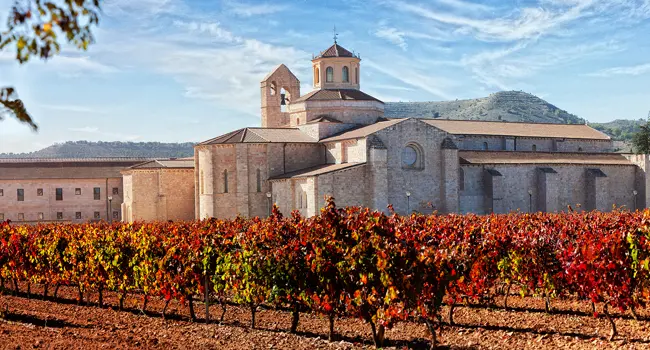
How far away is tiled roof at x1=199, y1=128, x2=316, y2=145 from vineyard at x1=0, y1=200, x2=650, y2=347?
27.7 metres

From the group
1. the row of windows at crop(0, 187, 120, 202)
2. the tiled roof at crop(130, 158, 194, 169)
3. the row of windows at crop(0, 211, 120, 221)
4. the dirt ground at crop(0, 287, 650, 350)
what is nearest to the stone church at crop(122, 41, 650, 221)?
the tiled roof at crop(130, 158, 194, 169)

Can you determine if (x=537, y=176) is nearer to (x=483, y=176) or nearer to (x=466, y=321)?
(x=483, y=176)

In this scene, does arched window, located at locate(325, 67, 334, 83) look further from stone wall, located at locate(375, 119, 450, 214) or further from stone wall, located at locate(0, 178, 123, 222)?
stone wall, located at locate(0, 178, 123, 222)

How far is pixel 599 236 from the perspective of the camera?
15.4m

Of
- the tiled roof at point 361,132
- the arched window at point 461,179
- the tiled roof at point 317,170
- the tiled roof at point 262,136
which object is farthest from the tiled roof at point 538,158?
the tiled roof at point 262,136

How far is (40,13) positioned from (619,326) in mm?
13897

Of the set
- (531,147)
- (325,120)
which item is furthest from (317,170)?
(531,147)

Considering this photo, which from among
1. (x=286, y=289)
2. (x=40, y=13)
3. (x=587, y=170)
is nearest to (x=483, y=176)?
(x=587, y=170)

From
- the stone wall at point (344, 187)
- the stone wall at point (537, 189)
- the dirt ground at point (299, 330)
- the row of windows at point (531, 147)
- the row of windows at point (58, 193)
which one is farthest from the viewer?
the row of windows at point (58, 193)

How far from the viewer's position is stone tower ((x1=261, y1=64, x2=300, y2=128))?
57312 mm

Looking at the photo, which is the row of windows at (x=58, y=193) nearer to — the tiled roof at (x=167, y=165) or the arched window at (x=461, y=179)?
the tiled roof at (x=167, y=165)

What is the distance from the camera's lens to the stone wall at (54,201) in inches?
2436

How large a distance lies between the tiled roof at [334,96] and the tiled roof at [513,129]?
18.4 feet

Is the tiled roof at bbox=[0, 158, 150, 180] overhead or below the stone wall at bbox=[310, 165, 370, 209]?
overhead
